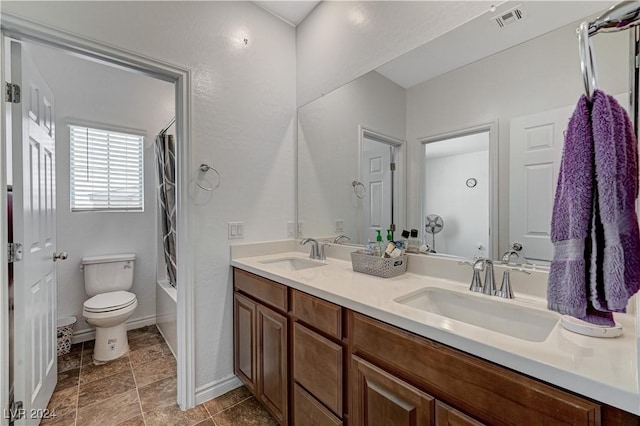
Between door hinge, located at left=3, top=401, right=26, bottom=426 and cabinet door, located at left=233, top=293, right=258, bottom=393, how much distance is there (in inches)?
40.1

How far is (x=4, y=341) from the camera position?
1.23 metres

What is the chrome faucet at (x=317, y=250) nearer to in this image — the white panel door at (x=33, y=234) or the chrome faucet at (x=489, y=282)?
the chrome faucet at (x=489, y=282)

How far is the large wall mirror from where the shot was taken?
3.40 feet

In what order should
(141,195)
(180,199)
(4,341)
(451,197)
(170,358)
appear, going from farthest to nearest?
(141,195), (170,358), (180,199), (451,197), (4,341)

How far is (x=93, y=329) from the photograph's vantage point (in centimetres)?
257

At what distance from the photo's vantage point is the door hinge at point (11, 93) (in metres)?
1.26

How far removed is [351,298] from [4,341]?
1.57 metres

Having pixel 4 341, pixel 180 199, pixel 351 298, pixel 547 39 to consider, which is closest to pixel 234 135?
pixel 180 199

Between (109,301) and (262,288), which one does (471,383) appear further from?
(109,301)

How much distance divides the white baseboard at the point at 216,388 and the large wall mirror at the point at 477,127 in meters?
1.30

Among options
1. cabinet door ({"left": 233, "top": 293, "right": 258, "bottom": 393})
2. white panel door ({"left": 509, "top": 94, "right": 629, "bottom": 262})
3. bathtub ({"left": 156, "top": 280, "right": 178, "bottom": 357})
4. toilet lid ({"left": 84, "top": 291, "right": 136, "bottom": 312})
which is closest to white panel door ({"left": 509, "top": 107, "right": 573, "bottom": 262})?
white panel door ({"left": 509, "top": 94, "right": 629, "bottom": 262})

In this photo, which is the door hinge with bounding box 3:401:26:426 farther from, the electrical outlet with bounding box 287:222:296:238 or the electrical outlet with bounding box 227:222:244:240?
the electrical outlet with bounding box 287:222:296:238

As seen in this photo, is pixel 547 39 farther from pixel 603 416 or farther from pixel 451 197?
pixel 603 416

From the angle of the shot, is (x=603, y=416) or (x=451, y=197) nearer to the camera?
(x=603, y=416)
